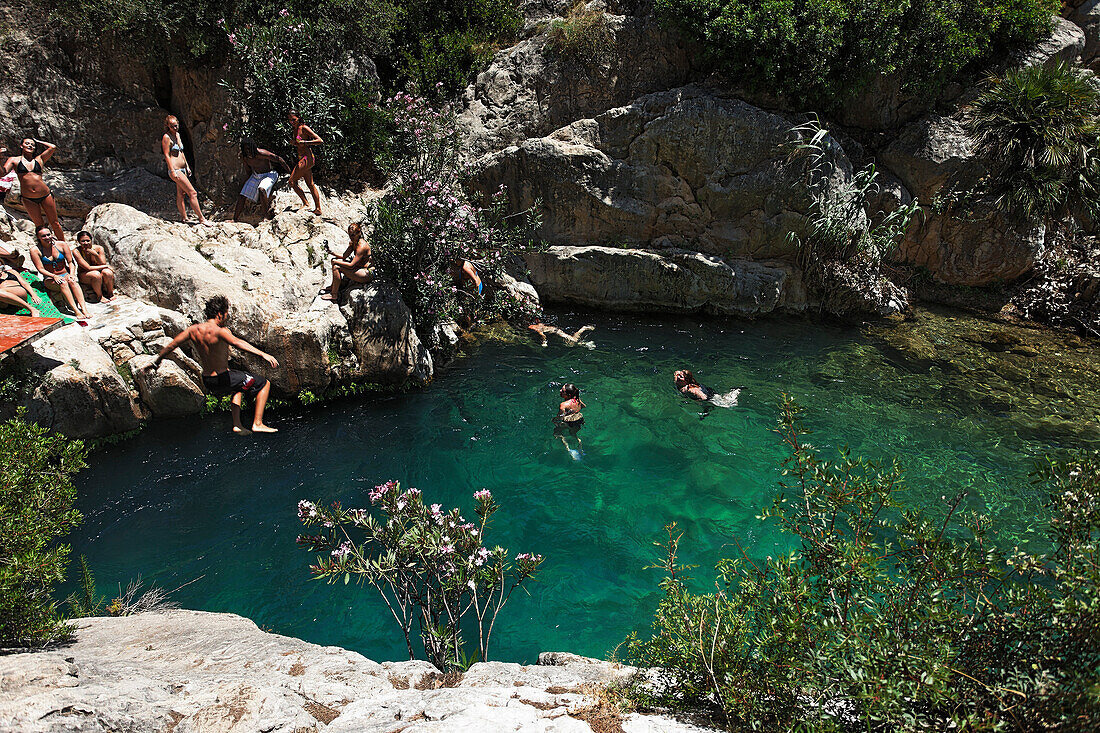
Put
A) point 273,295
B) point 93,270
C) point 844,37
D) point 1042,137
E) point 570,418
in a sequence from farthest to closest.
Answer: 1. point 844,37
2. point 1042,137
3. point 273,295
4. point 93,270
5. point 570,418

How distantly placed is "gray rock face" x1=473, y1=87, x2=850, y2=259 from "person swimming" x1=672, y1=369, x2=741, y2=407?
5.39 meters

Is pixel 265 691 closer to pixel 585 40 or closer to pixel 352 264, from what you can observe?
pixel 352 264

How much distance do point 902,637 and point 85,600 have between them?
25.9 ft

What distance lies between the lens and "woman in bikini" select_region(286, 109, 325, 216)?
12.9 m

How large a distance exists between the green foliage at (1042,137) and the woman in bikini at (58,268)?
19.7 metres

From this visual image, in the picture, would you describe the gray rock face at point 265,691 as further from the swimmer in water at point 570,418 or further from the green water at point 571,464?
the swimmer in water at point 570,418

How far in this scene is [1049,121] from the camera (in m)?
12.9

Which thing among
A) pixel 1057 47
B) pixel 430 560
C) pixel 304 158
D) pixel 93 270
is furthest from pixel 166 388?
pixel 1057 47

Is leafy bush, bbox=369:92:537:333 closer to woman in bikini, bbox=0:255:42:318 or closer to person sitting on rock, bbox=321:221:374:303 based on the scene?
person sitting on rock, bbox=321:221:374:303

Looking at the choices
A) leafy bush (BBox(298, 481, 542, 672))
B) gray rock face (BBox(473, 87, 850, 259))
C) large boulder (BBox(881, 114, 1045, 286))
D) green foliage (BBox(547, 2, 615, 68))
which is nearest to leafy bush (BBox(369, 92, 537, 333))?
gray rock face (BBox(473, 87, 850, 259))

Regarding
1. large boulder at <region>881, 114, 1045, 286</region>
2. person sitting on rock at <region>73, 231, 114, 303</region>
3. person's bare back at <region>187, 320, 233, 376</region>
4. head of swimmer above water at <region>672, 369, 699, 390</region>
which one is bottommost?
head of swimmer above water at <region>672, 369, 699, 390</region>

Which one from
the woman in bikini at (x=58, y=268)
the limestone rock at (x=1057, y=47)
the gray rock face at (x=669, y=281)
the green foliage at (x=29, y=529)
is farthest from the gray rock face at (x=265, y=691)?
the limestone rock at (x=1057, y=47)

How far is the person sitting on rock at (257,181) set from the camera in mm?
12594

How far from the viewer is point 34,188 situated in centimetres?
1059
